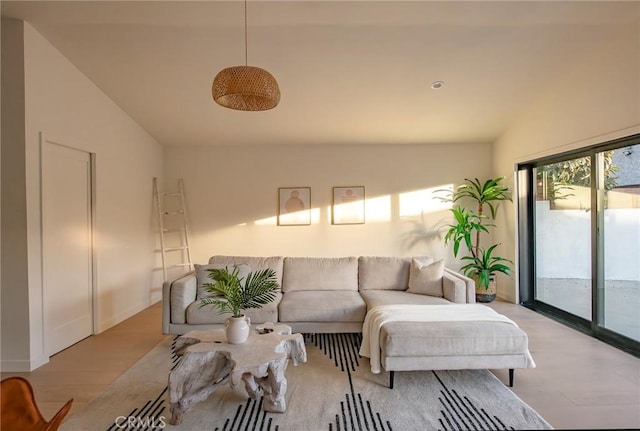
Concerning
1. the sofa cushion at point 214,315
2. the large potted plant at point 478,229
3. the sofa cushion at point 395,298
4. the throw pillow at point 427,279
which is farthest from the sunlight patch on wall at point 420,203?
the sofa cushion at point 214,315

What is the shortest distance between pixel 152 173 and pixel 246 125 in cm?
159

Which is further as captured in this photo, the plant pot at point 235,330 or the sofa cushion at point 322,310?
the sofa cushion at point 322,310

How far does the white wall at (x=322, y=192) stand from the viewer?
534cm

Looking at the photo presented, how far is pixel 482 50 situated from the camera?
10.9ft

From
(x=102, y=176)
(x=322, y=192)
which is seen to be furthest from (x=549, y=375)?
(x=102, y=176)

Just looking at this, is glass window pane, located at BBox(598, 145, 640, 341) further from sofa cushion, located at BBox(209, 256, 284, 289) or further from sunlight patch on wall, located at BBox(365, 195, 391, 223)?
sofa cushion, located at BBox(209, 256, 284, 289)

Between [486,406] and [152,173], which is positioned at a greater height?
[152,173]

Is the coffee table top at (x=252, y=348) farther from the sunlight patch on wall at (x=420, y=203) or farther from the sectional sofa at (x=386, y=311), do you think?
the sunlight patch on wall at (x=420, y=203)

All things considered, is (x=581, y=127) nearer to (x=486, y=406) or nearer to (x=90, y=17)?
(x=486, y=406)

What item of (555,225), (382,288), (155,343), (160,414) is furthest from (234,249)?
(555,225)

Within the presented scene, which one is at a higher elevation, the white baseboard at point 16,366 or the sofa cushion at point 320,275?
the sofa cushion at point 320,275

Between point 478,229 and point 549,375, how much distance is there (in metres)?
2.55

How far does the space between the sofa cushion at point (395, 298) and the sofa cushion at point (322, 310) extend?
12 centimetres

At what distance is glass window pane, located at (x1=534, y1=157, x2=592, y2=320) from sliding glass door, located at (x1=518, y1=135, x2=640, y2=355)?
0.4 inches
